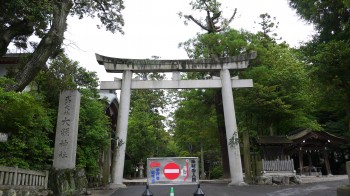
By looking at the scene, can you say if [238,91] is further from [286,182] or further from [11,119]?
[11,119]

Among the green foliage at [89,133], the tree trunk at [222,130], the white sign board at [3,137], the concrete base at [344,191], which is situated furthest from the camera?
the tree trunk at [222,130]

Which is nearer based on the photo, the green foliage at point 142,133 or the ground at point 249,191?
the ground at point 249,191

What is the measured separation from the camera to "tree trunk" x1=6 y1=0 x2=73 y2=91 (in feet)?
34.1

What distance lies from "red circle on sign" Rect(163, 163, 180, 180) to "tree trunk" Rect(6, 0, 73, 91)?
5.84 meters

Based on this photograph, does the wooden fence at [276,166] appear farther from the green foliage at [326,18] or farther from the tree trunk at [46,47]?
the tree trunk at [46,47]

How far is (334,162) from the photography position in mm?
30391

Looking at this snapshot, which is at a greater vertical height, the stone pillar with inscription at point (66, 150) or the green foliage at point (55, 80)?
the green foliage at point (55, 80)

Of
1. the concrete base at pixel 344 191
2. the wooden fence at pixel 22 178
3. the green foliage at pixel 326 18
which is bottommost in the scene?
the concrete base at pixel 344 191

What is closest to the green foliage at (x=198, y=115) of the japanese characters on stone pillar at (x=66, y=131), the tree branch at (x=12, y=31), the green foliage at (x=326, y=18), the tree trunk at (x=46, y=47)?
the green foliage at (x=326, y=18)

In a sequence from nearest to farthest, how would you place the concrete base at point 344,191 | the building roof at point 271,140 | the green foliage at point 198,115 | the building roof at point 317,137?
1. the concrete base at point 344,191
2. the building roof at point 271,140
3. the green foliage at point 198,115
4. the building roof at point 317,137

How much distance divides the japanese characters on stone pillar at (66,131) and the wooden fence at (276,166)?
412 inches

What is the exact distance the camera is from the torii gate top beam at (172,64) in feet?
54.1

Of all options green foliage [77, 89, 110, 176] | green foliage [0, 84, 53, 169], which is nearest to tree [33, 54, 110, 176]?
green foliage [77, 89, 110, 176]

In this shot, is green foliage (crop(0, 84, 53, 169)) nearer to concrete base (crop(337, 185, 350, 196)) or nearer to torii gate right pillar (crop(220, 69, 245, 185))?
concrete base (crop(337, 185, 350, 196))
